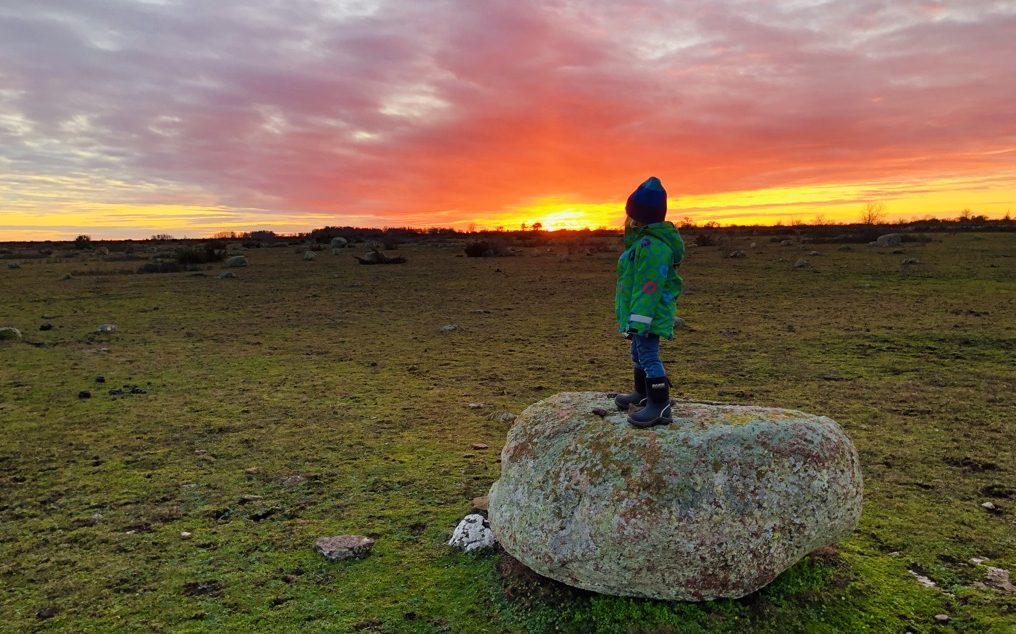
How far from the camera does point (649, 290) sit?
13.4ft

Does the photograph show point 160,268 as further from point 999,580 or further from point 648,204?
point 999,580

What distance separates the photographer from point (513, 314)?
15.4 m

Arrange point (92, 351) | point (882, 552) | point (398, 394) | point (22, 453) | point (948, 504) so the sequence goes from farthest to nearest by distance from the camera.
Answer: point (92, 351), point (398, 394), point (22, 453), point (948, 504), point (882, 552)

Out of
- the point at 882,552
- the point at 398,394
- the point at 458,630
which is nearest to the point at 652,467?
the point at 458,630

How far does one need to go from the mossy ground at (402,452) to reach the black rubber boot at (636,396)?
4.37 feet

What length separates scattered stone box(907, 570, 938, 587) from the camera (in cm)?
395

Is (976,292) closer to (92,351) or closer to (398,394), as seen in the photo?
(398,394)

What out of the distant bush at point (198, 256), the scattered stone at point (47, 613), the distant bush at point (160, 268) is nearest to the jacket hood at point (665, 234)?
the scattered stone at point (47, 613)

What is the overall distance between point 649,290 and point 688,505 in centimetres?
143

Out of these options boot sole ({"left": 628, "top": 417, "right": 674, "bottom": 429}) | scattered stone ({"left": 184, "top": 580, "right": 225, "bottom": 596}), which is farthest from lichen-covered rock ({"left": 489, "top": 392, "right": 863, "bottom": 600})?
scattered stone ({"left": 184, "top": 580, "right": 225, "bottom": 596})

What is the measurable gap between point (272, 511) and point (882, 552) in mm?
4792

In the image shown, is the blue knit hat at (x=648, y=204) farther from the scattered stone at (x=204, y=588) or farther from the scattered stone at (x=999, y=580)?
the scattered stone at (x=204, y=588)

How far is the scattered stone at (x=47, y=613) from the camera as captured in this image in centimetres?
374

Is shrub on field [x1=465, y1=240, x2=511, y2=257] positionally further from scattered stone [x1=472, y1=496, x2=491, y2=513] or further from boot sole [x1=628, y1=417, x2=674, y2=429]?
boot sole [x1=628, y1=417, x2=674, y2=429]
